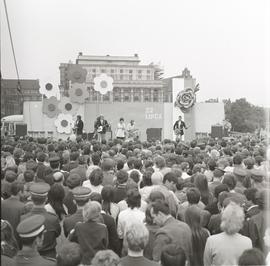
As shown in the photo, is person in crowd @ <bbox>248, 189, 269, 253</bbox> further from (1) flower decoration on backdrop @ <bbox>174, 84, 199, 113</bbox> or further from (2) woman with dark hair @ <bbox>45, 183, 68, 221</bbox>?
(1) flower decoration on backdrop @ <bbox>174, 84, 199, 113</bbox>

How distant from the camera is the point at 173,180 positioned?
5.49 m

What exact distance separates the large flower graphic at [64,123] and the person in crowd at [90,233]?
60.7 feet

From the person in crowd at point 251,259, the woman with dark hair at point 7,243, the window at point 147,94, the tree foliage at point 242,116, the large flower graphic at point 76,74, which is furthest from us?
the window at point 147,94

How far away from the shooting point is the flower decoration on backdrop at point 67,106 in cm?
2244

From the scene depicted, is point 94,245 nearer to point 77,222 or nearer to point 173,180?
point 77,222

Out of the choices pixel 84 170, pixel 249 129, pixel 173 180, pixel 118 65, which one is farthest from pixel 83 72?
pixel 118 65

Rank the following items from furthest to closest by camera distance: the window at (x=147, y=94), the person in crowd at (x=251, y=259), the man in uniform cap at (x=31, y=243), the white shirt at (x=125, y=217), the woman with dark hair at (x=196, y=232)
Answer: the window at (x=147, y=94) → the white shirt at (x=125, y=217) → the woman with dark hair at (x=196, y=232) → the man in uniform cap at (x=31, y=243) → the person in crowd at (x=251, y=259)

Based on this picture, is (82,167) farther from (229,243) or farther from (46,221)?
(229,243)

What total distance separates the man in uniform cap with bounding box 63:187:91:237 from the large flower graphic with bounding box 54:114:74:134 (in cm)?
1802

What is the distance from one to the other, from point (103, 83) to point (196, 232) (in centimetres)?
1893

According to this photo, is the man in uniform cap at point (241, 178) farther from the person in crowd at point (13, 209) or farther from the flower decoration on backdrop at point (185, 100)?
the flower decoration on backdrop at point (185, 100)

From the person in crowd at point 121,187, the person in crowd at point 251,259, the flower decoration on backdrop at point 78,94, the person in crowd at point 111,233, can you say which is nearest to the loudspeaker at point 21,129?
the flower decoration on backdrop at point 78,94

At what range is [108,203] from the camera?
4777 mm

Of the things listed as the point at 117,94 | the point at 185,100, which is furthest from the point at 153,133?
the point at 117,94
